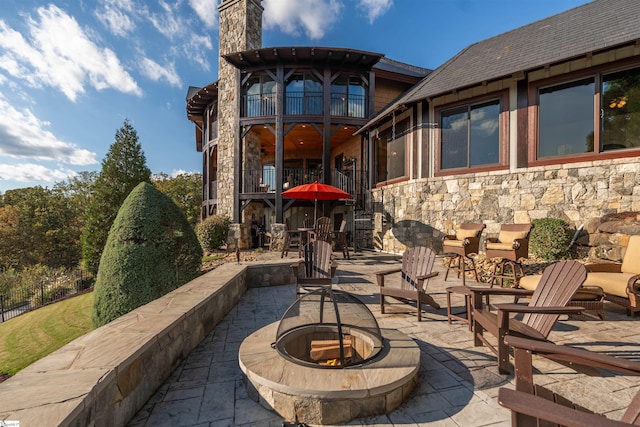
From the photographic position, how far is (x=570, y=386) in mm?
2037

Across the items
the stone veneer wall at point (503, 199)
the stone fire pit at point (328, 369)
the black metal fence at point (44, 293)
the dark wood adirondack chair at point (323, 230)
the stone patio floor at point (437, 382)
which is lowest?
the black metal fence at point (44, 293)

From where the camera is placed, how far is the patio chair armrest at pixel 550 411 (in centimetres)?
95

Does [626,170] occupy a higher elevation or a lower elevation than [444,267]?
higher

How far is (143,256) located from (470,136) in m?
8.07

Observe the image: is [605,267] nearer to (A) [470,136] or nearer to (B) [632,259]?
(B) [632,259]

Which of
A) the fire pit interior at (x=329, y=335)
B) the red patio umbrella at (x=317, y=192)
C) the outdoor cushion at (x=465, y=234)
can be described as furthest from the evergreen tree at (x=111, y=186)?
the outdoor cushion at (x=465, y=234)

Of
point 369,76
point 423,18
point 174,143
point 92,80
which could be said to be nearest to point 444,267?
point 369,76

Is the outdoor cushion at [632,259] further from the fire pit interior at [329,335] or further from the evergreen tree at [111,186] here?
the evergreen tree at [111,186]

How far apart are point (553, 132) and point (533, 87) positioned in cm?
119

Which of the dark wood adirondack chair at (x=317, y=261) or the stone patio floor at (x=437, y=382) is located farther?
the dark wood adirondack chair at (x=317, y=261)

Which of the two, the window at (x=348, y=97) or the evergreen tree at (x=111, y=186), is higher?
the window at (x=348, y=97)

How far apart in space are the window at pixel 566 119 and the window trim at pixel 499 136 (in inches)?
26.6

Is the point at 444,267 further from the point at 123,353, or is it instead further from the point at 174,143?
the point at 174,143

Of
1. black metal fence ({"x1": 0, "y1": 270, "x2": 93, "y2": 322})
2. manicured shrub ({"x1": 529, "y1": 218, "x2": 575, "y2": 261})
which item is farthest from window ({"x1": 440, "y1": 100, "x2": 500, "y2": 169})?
black metal fence ({"x1": 0, "y1": 270, "x2": 93, "y2": 322})
